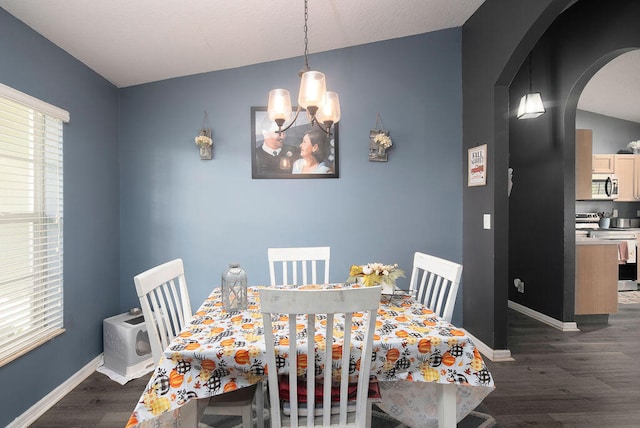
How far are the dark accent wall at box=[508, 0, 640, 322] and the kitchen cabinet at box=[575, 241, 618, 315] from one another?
217 millimetres

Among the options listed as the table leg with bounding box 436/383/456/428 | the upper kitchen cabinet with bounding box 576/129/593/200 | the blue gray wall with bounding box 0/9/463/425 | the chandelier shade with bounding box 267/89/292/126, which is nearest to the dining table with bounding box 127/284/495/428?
the table leg with bounding box 436/383/456/428

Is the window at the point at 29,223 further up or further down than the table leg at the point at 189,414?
further up

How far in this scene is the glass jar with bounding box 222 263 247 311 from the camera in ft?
5.67

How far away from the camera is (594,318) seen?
3.61 m

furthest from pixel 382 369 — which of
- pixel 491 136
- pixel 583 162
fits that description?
pixel 583 162

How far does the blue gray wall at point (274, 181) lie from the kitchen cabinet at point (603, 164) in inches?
138

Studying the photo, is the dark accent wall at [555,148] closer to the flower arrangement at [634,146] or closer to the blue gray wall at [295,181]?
the blue gray wall at [295,181]

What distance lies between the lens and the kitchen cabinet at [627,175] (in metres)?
5.31

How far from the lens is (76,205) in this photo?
2516mm

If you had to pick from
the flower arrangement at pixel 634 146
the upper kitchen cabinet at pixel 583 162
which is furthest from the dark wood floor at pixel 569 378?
the flower arrangement at pixel 634 146

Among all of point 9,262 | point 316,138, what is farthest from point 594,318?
point 9,262

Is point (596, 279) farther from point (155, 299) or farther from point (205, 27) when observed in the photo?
point (205, 27)

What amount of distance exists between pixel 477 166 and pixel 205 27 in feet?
7.72

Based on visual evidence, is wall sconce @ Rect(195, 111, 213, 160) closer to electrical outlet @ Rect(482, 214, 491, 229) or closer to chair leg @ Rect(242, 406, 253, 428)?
chair leg @ Rect(242, 406, 253, 428)
